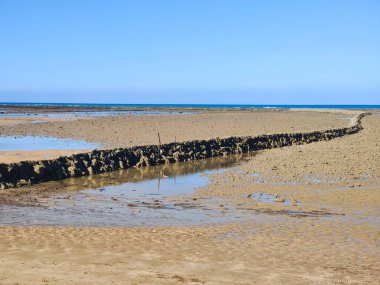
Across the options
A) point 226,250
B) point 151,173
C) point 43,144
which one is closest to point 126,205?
point 226,250

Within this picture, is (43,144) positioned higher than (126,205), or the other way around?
(43,144)

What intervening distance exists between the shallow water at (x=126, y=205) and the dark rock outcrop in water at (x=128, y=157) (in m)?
0.66

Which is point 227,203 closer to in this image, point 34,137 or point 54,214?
point 54,214

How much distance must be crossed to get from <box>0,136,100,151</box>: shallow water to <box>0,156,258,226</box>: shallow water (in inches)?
304

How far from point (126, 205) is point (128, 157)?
743 cm

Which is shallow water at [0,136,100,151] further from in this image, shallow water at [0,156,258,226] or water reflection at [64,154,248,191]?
shallow water at [0,156,258,226]

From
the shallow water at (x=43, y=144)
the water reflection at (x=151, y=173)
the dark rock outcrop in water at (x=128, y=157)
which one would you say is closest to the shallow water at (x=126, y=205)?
the water reflection at (x=151, y=173)

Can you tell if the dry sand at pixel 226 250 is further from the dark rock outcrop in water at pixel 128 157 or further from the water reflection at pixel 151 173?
the dark rock outcrop in water at pixel 128 157

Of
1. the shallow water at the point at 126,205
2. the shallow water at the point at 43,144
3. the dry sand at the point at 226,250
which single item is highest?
the shallow water at the point at 43,144

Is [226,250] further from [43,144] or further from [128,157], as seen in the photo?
[43,144]

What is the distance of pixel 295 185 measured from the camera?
14.6 meters

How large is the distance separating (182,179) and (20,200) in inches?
234

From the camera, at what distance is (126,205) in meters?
11.6

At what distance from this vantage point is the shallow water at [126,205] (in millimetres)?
9898
